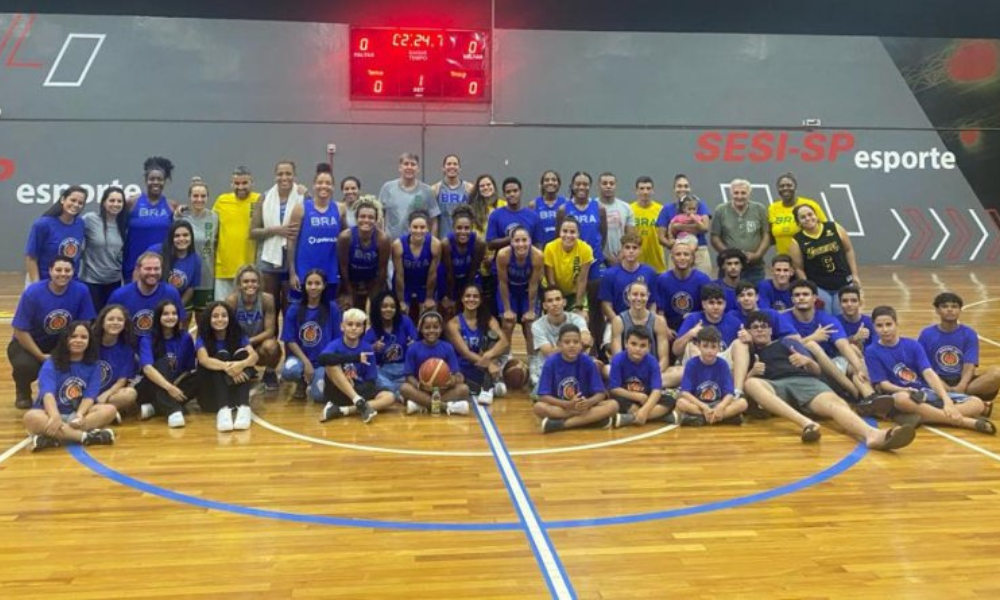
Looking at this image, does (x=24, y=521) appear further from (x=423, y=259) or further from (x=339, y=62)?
(x=339, y=62)

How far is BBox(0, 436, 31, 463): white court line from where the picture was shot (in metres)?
4.50

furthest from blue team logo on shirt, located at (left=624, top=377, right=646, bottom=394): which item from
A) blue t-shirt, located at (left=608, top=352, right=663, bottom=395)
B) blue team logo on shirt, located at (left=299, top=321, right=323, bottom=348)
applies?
blue team logo on shirt, located at (left=299, top=321, right=323, bottom=348)

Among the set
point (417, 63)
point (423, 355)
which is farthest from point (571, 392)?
point (417, 63)

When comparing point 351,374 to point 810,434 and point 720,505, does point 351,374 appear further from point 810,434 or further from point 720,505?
point 810,434

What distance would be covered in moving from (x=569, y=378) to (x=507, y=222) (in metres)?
1.84

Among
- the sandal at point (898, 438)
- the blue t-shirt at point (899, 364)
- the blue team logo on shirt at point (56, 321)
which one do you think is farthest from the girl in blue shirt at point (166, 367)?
the blue t-shirt at point (899, 364)

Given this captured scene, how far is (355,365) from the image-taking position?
5.54 metres

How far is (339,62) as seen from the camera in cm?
→ 1314

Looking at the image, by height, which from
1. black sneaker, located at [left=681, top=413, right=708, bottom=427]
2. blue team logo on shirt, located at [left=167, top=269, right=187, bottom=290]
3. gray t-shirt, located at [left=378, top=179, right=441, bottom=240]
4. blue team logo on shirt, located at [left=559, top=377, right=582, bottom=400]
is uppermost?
gray t-shirt, located at [left=378, top=179, right=441, bottom=240]

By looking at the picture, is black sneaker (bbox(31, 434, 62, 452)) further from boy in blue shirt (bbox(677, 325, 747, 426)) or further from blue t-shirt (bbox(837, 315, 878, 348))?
blue t-shirt (bbox(837, 315, 878, 348))

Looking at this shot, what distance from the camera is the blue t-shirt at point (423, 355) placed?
561 centimetres

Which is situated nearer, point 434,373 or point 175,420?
point 175,420

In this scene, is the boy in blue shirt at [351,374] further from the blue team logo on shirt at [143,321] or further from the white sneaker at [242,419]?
the blue team logo on shirt at [143,321]

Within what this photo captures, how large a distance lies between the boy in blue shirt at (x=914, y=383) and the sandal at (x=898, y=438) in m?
0.61
